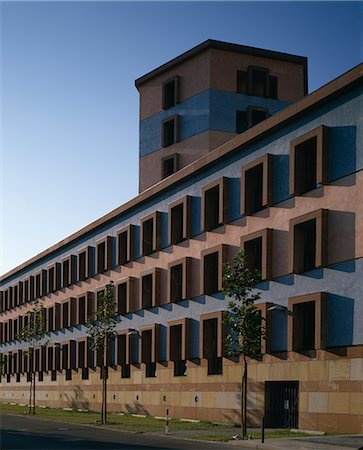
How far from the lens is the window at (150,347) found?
54.3m

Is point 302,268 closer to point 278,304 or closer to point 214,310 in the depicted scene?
point 278,304

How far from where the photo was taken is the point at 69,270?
244 feet

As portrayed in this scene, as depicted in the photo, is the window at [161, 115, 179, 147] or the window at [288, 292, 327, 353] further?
the window at [161, 115, 179, 147]

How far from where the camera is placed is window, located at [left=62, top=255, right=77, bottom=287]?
74.1 metres

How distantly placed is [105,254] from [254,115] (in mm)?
16516

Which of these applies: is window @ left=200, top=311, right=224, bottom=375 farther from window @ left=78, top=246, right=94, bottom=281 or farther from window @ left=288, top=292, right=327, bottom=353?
window @ left=78, top=246, right=94, bottom=281

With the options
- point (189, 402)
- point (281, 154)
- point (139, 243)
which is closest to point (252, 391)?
point (189, 402)

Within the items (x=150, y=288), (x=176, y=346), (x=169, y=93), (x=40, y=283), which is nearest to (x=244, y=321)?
(x=176, y=346)

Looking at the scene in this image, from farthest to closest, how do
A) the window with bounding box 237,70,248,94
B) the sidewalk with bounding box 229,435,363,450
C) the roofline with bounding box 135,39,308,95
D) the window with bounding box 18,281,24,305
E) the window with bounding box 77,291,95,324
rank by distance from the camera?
the window with bounding box 18,281,24,305, the window with bounding box 77,291,95,324, the window with bounding box 237,70,248,94, the roofline with bounding box 135,39,308,95, the sidewalk with bounding box 229,435,363,450

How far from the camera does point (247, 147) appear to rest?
44719 millimetres

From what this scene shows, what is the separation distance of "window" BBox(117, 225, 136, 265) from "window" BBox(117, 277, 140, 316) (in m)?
1.65

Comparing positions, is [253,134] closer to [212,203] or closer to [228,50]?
[212,203]

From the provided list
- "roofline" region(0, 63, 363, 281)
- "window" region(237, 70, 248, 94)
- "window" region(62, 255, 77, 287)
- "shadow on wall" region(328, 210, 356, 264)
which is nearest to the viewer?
"shadow on wall" region(328, 210, 356, 264)

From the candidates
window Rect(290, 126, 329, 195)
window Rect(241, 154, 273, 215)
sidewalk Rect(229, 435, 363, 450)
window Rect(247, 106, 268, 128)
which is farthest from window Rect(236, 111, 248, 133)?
sidewalk Rect(229, 435, 363, 450)
